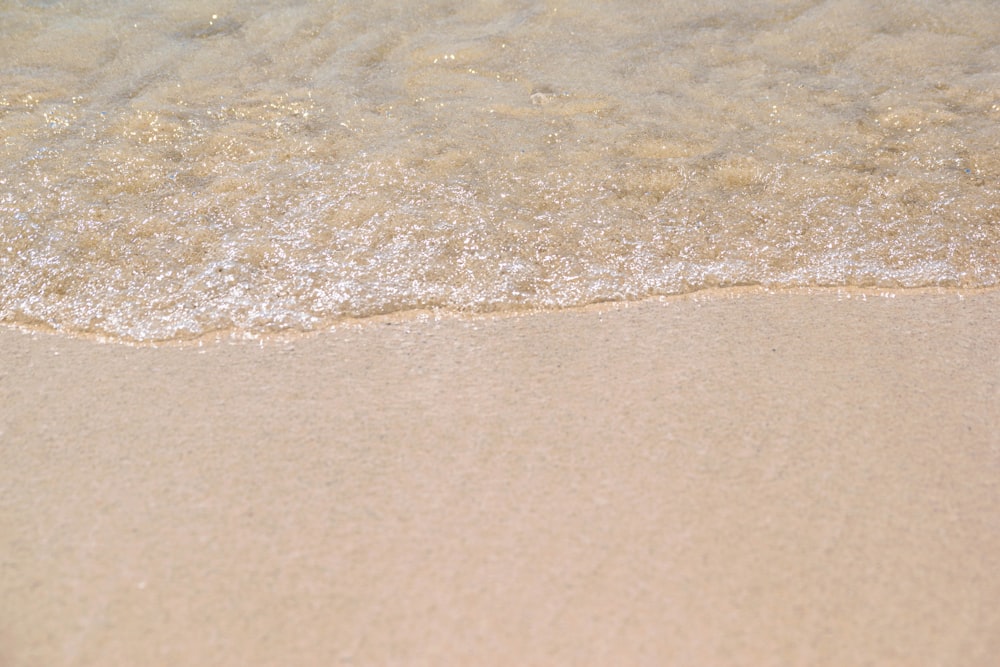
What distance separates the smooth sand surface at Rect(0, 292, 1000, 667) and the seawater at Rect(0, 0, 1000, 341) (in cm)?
15

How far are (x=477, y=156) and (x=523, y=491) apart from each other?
107cm

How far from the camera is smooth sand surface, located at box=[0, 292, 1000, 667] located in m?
0.97

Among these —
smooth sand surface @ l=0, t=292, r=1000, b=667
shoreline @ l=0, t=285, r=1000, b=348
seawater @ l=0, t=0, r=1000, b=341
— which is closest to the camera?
smooth sand surface @ l=0, t=292, r=1000, b=667

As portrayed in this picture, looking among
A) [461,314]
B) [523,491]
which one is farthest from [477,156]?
[523,491]

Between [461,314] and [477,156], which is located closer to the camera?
[461,314]

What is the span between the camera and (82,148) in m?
2.05

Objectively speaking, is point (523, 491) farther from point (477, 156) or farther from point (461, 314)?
point (477, 156)

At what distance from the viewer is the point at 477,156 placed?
78.2 inches

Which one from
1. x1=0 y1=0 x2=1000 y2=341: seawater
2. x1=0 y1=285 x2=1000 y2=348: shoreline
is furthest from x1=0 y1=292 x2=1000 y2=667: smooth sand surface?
x1=0 y1=0 x2=1000 y2=341: seawater

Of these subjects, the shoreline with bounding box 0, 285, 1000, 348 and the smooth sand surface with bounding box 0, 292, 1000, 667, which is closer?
the smooth sand surface with bounding box 0, 292, 1000, 667

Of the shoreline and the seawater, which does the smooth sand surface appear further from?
the seawater

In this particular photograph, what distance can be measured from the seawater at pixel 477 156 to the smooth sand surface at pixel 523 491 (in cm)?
15

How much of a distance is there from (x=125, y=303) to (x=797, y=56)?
6.56ft

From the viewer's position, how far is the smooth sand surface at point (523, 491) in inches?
38.2
